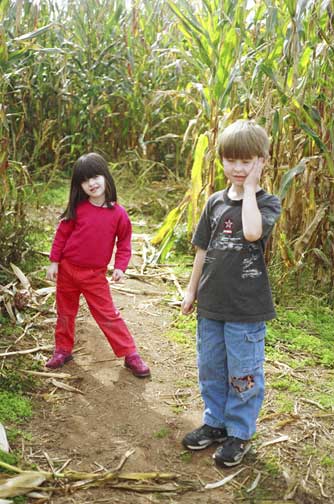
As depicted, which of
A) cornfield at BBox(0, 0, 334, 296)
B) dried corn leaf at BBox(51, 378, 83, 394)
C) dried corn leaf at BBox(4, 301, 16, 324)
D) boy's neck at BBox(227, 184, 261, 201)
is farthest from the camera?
dried corn leaf at BBox(4, 301, 16, 324)

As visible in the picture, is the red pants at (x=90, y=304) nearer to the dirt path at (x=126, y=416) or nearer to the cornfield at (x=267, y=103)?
the dirt path at (x=126, y=416)

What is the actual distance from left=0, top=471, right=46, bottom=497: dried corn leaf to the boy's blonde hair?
1.28m

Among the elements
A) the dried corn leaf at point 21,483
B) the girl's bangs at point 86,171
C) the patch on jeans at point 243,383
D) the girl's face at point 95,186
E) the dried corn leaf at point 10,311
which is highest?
the girl's bangs at point 86,171

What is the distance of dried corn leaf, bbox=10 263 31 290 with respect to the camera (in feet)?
12.4

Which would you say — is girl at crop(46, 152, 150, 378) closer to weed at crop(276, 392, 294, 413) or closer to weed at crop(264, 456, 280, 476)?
weed at crop(276, 392, 294, 413)

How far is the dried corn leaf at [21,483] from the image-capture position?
211cm

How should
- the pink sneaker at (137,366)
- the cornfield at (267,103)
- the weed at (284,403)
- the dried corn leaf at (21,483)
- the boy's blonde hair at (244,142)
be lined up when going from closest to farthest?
the dried corn leaf at (21,483), the boy's blonde hair at (244,142), the weed at (284,403), the pink sneaker at (137,366), the cornfield at (267,103)

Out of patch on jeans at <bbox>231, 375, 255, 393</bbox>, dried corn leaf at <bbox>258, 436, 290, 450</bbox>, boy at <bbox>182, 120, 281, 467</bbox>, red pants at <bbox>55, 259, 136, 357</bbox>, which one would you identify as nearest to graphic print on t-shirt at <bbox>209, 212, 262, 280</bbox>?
boy at <bbox>182, 120, 281, 467</bbox>

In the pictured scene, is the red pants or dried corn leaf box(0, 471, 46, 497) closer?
dried corn leaf box(0, 471, 46, 497)

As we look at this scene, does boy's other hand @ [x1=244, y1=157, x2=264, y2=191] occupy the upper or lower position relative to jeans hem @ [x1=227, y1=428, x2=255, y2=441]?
upper

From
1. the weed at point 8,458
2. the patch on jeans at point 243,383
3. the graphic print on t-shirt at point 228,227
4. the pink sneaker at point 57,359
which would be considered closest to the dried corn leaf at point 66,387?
the pink sneaker at point 57,359

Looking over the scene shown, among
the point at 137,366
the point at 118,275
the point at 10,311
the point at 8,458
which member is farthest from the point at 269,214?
the point at 10,311

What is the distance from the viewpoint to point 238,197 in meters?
2.36

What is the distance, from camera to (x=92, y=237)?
2947 mm
